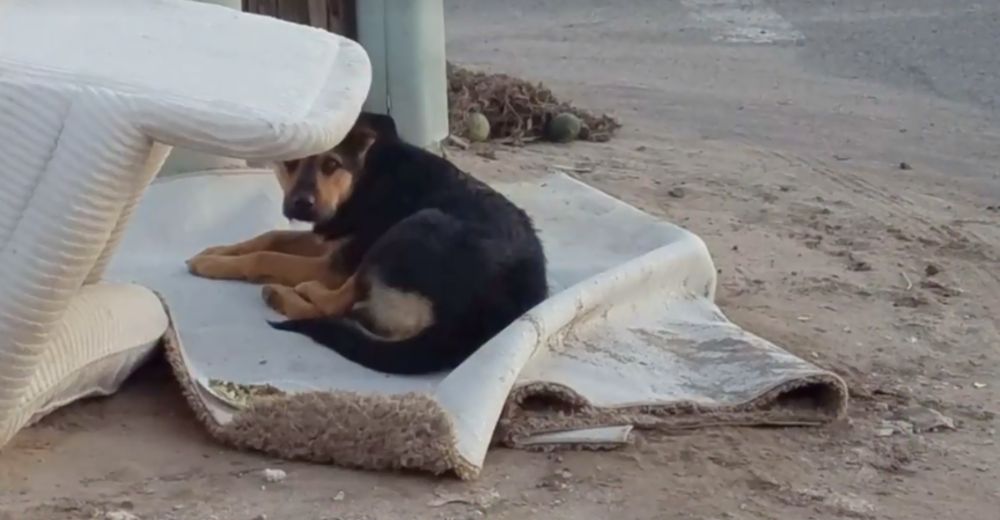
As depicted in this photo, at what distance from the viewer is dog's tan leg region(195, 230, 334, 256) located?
17.7ft

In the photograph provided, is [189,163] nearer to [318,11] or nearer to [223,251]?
[223,251]

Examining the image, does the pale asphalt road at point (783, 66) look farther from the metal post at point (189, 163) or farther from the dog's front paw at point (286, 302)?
the dog's front paw at point (286, 302)

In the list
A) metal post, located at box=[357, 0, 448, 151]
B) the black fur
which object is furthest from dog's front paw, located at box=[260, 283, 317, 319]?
metal post, located at box=[357, 0, 448, 151]

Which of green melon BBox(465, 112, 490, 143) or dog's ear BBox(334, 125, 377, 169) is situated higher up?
dog's ear BBox(334, 125, 377, 169)

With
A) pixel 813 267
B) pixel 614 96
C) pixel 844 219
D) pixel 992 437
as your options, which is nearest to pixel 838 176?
pixel 844 219

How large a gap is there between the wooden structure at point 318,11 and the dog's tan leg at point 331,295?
2.79 metres

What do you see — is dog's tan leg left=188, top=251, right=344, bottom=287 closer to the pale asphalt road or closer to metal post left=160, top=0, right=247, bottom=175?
metal post left=160, top=0, right=247, bottom=175

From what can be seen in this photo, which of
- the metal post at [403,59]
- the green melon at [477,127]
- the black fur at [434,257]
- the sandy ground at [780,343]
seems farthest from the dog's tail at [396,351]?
the green melon at [477,127]

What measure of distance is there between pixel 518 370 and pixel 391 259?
2.44ft

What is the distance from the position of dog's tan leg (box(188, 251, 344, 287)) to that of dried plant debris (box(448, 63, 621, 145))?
3000mm

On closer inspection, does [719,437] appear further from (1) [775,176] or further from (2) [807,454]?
(1) [775,176]

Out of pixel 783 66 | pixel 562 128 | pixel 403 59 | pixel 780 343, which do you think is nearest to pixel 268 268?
pixel 780 343

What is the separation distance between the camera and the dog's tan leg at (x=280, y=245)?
541 centimetres

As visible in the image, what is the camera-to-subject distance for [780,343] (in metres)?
5.09
